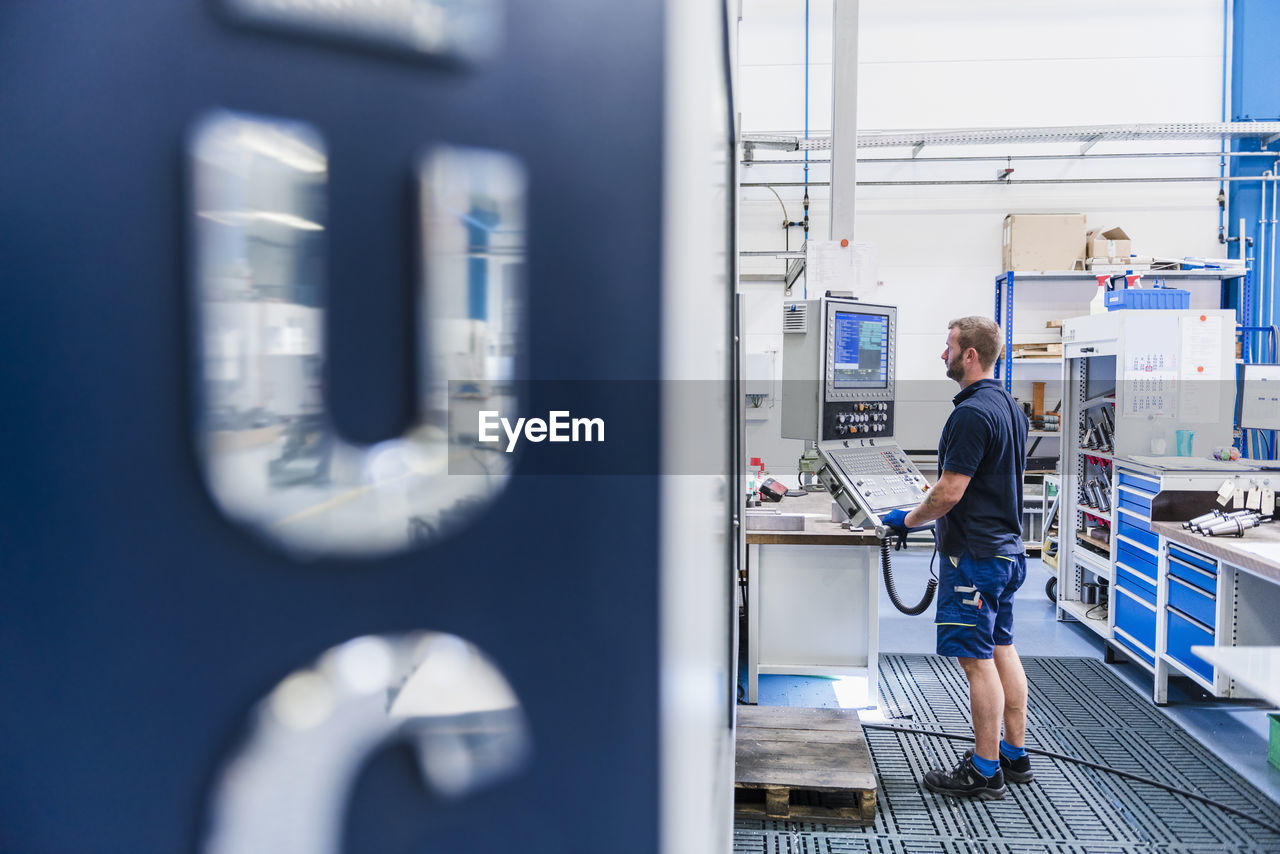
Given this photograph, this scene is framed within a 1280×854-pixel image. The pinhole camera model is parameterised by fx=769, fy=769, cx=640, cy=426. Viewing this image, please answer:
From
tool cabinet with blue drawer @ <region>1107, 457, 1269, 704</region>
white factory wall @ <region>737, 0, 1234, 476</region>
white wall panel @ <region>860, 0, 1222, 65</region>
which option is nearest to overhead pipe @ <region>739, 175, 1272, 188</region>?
white factory wall @ <region>737, 0, 1234, 476</region>

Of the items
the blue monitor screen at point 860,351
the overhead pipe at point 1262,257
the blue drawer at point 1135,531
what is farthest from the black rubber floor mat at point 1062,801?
the overhead pipe at point 1262,257

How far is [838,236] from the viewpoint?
99.8 inches

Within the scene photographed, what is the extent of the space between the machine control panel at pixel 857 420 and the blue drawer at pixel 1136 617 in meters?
1.55

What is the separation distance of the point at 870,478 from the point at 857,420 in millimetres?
186

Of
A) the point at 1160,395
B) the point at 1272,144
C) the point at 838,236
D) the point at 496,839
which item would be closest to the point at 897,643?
the point at 1160,395

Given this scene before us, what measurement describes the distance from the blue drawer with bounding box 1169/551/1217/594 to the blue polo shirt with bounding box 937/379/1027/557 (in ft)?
3.10

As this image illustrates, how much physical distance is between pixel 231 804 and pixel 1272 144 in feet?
22.8

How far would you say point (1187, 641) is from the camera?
9.26 ft

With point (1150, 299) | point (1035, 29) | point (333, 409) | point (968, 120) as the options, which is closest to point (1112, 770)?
point (1150, 299)

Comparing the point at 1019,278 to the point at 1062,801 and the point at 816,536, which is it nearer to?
the point at 816,536

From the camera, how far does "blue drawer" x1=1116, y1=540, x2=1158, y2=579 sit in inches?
121

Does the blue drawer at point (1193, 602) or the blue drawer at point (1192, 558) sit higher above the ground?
the blue drawer at point (1192, 558)

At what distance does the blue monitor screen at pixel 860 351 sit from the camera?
221 cm

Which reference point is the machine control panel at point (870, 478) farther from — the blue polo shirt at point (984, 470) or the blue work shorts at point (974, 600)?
the blue work shorts at point (974, 600)
